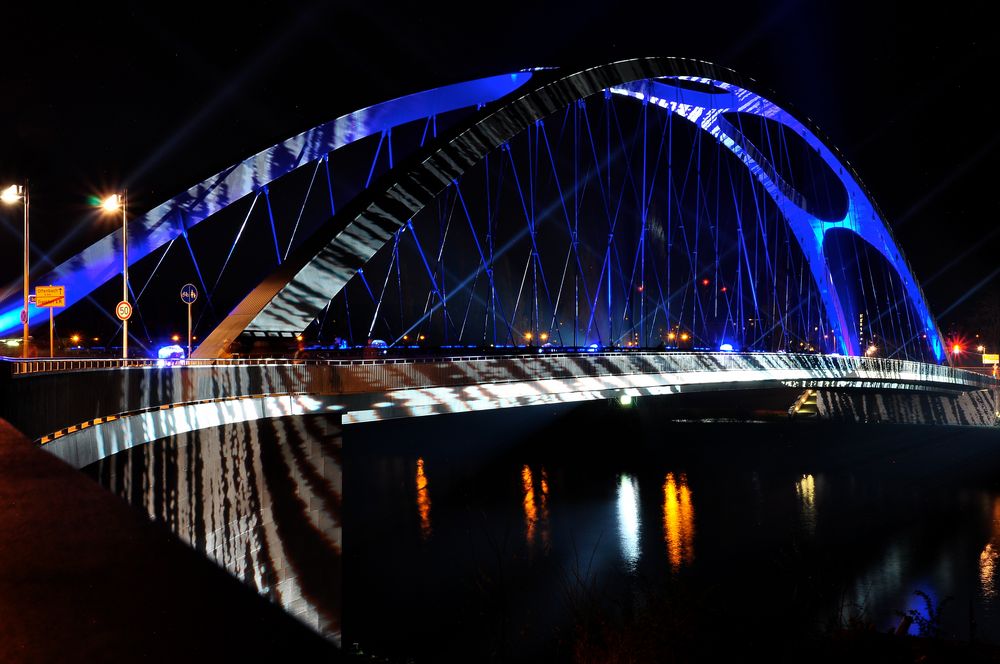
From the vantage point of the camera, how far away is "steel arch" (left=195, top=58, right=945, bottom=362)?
63.8ft

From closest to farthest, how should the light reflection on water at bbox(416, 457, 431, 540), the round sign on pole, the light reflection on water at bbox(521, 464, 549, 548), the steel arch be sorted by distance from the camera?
the round sign on pole, the steel arch, the light reflection on water at bbox(416, 457, 431, 540), the light reflection on water at bbox(521, 464, 549, 548)

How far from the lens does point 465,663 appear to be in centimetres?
1554

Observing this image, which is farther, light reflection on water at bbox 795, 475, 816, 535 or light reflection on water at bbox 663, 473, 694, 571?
light reflection on water at bbox 795, 475, 816, 535

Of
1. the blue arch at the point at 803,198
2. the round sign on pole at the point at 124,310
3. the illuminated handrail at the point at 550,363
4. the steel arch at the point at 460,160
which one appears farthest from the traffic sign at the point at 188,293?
the blue arch at the point at 803,198

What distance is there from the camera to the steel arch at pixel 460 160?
1945 centimetres

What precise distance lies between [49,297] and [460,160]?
10988 millimetres

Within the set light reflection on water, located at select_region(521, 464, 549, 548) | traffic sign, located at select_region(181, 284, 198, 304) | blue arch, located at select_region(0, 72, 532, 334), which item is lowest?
light reflection on water, located at select_region(521, 464, 549, 548)

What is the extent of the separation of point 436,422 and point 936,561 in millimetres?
29326

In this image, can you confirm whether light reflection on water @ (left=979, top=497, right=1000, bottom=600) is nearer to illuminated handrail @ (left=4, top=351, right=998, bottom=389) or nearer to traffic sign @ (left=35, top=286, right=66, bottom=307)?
illuminated handrail @ (left=4, top=351, right=998, bottom=389)

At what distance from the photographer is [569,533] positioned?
26.6m

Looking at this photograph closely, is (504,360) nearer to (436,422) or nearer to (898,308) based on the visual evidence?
→ (436,422)

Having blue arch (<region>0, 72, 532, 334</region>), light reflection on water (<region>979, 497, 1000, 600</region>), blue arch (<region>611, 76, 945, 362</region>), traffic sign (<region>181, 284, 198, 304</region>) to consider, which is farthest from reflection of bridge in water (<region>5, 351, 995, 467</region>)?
blue arch (<region>611, 76, 945, 362</region>)

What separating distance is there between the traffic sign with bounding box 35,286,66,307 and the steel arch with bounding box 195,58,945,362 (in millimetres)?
3913

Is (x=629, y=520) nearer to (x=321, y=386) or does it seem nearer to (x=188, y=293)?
(x=321, y=386)
